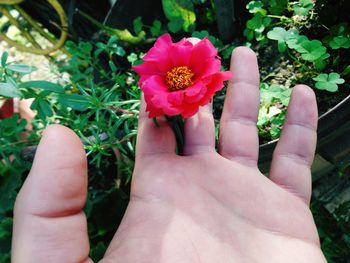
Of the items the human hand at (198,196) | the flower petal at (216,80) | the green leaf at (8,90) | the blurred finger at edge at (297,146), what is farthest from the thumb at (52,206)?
the blurred finger at edge at (297,146)

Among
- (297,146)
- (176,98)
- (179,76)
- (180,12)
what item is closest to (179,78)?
(179,76)

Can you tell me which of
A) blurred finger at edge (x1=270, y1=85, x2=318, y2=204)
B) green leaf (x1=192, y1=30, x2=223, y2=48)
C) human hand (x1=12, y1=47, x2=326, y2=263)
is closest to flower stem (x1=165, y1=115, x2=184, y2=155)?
human hand (x1=12, y1=47, x2=326, y2=263)

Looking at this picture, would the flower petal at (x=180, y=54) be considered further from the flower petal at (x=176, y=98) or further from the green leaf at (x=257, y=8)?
the green leaf at (x=257, y=8)

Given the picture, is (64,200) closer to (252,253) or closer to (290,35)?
(252,253)

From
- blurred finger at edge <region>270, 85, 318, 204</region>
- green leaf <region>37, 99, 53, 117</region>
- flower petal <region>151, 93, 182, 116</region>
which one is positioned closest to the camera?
flower petal <region>151, 93, 182, 116</region>

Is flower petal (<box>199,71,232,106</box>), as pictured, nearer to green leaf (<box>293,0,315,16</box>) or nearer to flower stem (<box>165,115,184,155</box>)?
flower stem (<box>165,115,184,155</box>)

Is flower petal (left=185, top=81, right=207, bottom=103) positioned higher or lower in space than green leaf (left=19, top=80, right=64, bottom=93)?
higher

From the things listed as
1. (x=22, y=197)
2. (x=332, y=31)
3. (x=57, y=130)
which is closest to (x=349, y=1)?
(x=332, y=31)
